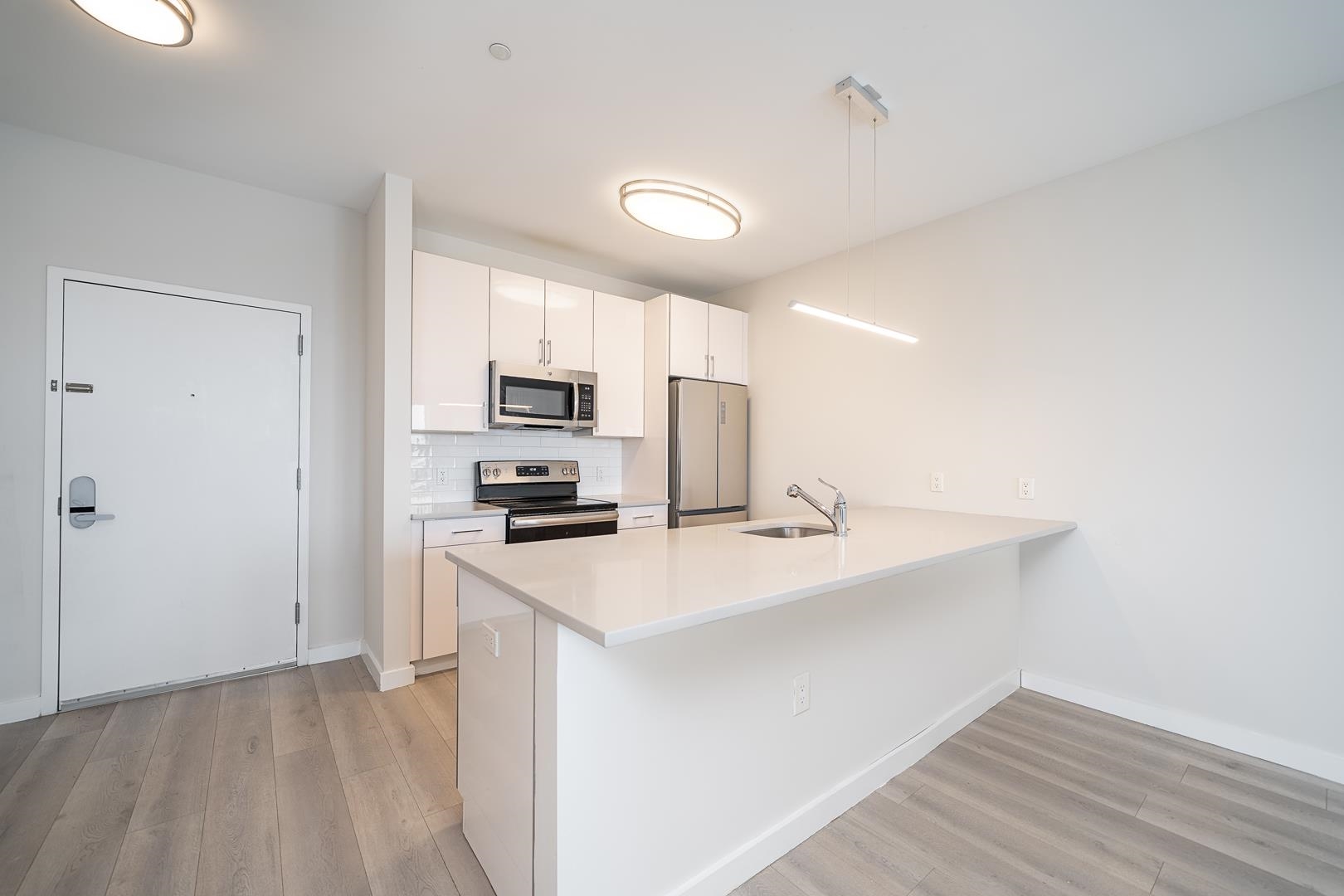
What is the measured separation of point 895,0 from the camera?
1.74 m

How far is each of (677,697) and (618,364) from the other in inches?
116

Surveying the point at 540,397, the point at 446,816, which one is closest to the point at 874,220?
the point at 540,397

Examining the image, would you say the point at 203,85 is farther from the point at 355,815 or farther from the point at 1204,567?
the point at 1204,567

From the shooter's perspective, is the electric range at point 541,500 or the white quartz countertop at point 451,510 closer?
the white quartz countertop at point 451,510

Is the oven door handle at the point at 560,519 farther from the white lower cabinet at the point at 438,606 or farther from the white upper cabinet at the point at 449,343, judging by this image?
the white upper cabinet at the point at 449,343

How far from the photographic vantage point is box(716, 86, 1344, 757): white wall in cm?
217

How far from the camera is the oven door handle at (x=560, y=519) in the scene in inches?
127

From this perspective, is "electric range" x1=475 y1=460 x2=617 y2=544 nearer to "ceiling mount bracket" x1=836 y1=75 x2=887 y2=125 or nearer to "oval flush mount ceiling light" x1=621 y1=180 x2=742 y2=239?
"oval flush mount ceiling light" x1=621 y1=180 x2=742 y2=239

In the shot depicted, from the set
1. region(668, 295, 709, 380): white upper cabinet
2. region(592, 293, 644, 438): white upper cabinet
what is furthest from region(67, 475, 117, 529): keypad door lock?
region(668, 295, 709, 380): white upper cabinet

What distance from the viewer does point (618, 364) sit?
408cm

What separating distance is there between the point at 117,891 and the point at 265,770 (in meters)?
0.57

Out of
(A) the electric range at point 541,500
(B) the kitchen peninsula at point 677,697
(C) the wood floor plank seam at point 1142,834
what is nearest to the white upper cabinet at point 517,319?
(A) the electric range at point 541,500

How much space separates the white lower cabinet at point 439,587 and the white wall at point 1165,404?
8.50 ft

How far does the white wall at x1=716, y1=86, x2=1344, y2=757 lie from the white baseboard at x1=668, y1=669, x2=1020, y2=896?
2.97 feet
